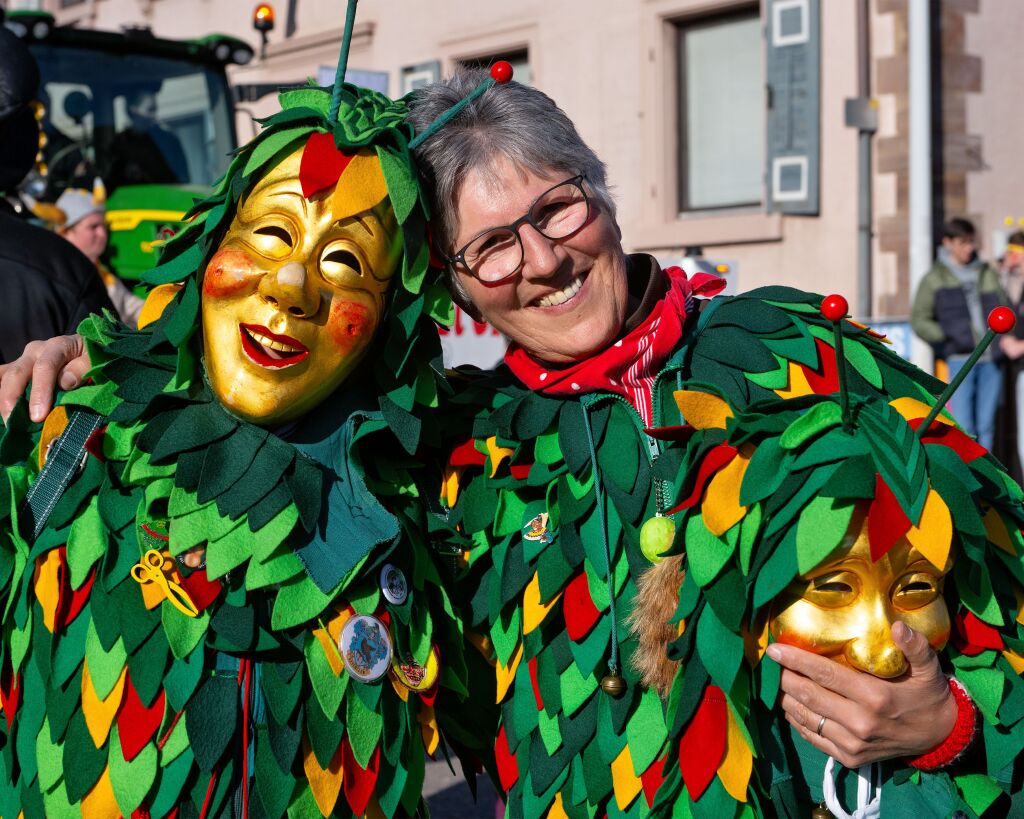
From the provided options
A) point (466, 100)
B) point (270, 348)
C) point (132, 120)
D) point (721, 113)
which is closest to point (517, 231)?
point (466, 100)

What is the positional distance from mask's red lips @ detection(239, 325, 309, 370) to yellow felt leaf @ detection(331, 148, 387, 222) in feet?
0.61

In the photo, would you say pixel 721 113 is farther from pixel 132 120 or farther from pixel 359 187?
pixel 359 187

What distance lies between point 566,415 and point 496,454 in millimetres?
127

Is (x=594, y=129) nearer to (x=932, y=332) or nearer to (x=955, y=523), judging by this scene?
(x=932, y=332)

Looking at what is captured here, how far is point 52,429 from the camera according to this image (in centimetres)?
204

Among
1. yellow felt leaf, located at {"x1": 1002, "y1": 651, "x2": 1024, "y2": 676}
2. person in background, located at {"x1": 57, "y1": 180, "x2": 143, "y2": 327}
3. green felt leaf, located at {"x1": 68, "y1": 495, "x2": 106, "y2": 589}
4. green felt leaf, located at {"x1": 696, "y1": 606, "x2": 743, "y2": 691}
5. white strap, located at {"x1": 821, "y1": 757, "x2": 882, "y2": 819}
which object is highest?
person in background, located at {"x1": 57, "y1": 180, "x2": 143, "y2": 327}

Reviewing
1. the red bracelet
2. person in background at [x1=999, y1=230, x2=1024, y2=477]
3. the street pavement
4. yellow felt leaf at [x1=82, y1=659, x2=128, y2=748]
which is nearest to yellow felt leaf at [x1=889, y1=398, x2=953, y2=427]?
the red bracelet

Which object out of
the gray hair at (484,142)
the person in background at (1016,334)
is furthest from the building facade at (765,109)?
the gray hair at (484,142)

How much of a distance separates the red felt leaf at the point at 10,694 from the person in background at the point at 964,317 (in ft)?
21.5

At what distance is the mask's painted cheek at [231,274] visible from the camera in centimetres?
192

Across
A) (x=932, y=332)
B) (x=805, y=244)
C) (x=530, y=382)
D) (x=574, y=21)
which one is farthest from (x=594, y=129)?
(x=530, y=382)

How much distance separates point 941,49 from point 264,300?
8.05 m

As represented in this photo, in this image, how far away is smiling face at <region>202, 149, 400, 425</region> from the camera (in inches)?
74.8

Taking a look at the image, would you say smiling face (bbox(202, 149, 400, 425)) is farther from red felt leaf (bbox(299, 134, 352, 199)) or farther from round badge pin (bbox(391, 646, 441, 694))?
round badge pin (bbox(391, 646, 441, 694))
